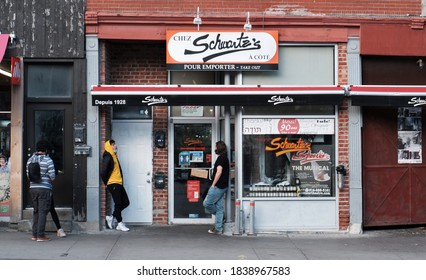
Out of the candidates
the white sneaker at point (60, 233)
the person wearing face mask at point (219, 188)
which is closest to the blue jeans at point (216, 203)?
the person wearing face mask at point (219, 188)

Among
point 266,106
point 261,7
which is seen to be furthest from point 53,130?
point 261,7

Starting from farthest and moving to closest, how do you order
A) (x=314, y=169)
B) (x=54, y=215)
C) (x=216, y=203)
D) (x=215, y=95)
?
(x=314, y=169) → (x=216, y=203) → (x=215, y=95) → (x=54, y=215)

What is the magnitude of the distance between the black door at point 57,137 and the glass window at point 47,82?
23 cm

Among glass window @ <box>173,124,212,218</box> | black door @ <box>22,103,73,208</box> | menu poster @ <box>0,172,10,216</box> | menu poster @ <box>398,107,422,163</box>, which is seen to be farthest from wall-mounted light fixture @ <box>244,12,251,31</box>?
menu poster @ <box>0,172,10,216</box>

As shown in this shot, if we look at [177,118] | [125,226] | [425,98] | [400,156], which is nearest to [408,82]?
[425,98]

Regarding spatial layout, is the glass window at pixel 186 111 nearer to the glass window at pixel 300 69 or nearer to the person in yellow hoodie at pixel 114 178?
the glass window at pixel 300 69

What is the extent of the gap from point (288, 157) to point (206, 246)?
258cm

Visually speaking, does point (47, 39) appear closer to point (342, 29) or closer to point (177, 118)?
point (177, 118)

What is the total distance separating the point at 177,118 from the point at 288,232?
10.7 feet

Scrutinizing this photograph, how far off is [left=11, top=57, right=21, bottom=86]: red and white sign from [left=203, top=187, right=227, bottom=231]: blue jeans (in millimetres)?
4144

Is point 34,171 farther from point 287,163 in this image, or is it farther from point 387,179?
point 387,179

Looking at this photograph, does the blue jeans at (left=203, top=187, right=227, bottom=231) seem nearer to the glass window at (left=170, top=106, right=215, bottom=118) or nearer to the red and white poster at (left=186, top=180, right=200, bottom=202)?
the red and white poster at (left=186, top=180, right=200, bottom=202)

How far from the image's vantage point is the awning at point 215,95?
36.9 ft

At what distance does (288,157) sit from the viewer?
11773 mm
